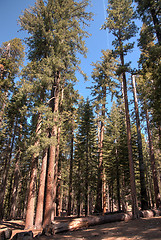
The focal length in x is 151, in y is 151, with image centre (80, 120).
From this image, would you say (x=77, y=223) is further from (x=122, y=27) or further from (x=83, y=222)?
(x=122, y=27)

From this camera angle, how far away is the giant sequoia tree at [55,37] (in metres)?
12.2

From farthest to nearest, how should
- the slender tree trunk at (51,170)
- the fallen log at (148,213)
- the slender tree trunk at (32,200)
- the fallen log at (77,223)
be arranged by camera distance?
1. the fallen log at (148,213)
2. the slender tree trunk at (32,200)
3. the slender tree trunk at (51,170)
4. the fallen log at (77,223)

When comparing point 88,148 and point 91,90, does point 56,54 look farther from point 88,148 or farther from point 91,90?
point 88,148

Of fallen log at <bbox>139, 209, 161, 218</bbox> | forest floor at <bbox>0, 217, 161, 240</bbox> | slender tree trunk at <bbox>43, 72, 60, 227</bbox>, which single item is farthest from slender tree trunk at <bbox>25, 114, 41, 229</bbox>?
fallen log at <bbox>139, 209, 161, 218</bbox>

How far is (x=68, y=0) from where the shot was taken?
44.9ft

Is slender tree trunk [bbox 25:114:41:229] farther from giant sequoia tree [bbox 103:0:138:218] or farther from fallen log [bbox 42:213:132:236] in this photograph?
giant sequoia tree [bbox 103:0:138:218]

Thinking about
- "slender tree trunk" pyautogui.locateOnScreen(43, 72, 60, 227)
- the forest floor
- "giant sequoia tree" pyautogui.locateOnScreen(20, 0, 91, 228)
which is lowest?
the forest floor

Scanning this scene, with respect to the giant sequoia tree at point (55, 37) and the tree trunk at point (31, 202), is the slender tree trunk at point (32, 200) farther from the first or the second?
the giant sequoia tree at point (55, 37)

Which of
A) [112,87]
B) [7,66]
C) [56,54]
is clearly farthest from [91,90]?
[7,66]

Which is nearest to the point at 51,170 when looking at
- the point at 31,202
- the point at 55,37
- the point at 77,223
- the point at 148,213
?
the point at 31,202

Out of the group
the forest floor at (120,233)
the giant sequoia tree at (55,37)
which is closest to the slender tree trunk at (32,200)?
the giant sequoia tree at (55,37)

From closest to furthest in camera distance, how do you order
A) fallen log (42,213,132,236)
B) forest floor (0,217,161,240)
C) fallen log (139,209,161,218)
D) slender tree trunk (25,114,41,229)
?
forest floor (0,217,161,240), fallen log (42,213,132,236), slender tree trunk (25,114,41,229), fallen log (139,209,161,218)

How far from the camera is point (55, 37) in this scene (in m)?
12.5

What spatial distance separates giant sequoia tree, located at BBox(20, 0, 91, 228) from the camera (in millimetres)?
12198
